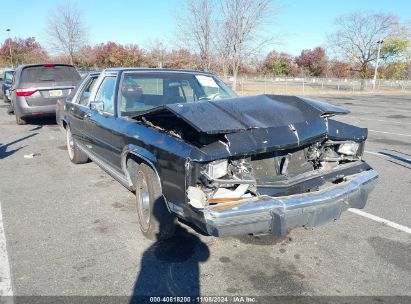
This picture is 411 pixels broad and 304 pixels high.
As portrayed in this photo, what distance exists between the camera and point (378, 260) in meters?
3.26

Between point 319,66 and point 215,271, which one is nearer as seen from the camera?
point 215,271

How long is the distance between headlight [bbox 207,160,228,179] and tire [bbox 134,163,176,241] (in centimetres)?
69

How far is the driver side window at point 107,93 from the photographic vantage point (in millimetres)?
4308

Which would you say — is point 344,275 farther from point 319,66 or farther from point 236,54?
point 319,66

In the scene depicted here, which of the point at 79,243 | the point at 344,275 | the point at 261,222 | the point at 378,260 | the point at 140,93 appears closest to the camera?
the point at 261,222

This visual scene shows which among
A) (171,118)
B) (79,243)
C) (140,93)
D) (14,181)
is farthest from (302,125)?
(14,181)

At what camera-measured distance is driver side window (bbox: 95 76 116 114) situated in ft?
14.1

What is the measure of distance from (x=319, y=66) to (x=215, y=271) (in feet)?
234

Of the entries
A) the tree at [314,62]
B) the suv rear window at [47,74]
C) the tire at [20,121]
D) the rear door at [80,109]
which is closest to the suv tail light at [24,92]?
the suv rear window at [47,74]

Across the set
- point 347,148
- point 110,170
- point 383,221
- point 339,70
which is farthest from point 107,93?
point 339,70

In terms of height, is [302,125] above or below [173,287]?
above

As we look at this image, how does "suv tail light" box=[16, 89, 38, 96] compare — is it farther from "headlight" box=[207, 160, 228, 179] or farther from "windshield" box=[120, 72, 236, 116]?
"headlight" box=[207, 160, 228, 179]

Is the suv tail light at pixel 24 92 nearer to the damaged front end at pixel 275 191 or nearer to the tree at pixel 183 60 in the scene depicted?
the damaged front end at pixel 275 191

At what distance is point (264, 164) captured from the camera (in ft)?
10.4
